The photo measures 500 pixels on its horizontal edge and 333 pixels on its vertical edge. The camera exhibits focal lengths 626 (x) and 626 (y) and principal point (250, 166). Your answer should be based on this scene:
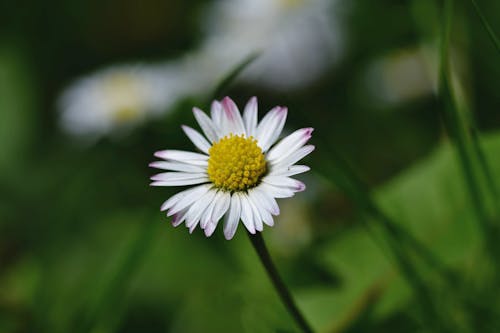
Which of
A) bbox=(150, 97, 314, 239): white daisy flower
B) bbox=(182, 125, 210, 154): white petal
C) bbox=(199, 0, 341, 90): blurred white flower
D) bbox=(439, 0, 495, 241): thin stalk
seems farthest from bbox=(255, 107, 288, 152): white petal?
bbox=(199, 0, 341, 90): blurred white flower

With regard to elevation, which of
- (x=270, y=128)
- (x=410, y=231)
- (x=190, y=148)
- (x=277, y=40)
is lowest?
(x=410, y=231)

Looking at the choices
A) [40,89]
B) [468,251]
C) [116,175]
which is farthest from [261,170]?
[40,89]

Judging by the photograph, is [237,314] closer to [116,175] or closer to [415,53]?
[116,175]

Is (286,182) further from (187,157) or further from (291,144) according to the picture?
(187,157)

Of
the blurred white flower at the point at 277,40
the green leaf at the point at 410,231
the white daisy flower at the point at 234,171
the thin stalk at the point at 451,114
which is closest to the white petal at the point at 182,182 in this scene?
the white daisy flower at the point at 234,171

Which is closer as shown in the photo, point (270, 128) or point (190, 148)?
point (270, 128)

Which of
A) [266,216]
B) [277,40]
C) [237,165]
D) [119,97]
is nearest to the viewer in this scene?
[266,216]

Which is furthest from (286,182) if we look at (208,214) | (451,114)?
(451,114)

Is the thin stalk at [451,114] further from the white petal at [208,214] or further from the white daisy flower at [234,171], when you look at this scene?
the white petal at [208,214]

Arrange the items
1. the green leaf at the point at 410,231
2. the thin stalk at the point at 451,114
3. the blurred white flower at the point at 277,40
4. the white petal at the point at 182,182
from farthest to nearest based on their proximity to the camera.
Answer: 1. the blurred white flower at the point at 277,40
2. the green leaf at the point at 410,231
3. the thin stalk at the point at 451,114
4. the white petal at the point at 182,182
